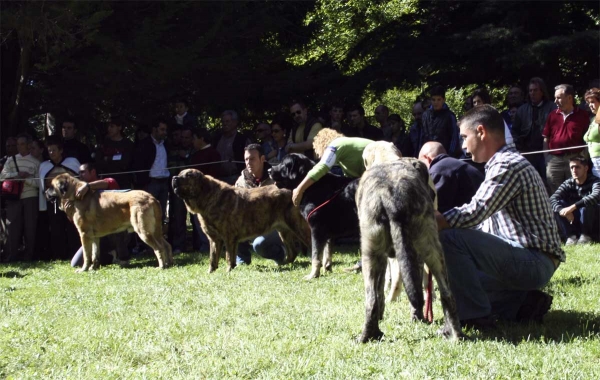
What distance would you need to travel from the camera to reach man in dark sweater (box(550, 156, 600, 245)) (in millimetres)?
10195

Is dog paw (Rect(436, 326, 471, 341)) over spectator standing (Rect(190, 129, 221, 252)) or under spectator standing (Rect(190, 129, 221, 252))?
under

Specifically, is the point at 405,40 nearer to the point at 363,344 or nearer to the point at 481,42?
the point at 481,42

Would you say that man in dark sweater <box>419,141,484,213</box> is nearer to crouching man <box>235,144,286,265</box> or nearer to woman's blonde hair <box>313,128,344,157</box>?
woman's blonde hair <box>313,128,344,157</box>

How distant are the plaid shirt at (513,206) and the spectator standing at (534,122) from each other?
6321mm

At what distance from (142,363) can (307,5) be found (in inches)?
457

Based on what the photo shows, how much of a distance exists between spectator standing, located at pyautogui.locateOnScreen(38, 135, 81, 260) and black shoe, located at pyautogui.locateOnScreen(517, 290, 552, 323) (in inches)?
337

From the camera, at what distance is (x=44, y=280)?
32.3ft

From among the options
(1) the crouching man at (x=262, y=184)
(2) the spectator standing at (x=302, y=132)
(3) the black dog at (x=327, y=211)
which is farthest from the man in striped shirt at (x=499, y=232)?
(2) the spectator standing at (x=302, y=132)

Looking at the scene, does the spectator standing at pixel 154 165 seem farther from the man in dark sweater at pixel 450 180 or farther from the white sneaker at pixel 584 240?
the man in dark sweater at pixel 450 180

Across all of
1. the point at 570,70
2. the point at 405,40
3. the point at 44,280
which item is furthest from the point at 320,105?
the point at 44,280

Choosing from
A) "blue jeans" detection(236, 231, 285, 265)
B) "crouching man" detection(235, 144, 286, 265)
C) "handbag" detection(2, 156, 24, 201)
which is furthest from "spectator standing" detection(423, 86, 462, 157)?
"handbag" detection(2, 156, 24, 201)

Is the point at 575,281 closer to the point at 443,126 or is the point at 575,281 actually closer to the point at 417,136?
the point at 443,126

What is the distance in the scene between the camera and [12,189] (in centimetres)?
1256

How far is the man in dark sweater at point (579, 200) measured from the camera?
10.2 metres
